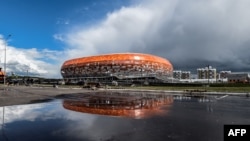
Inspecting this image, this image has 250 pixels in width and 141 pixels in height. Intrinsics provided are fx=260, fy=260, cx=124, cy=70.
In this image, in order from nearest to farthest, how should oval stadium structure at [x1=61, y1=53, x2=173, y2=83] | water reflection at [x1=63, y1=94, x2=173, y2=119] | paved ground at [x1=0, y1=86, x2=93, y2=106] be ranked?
1. water reflection at [x1=63, y1=94, x2=173, y2=119]
2. paved ground at [x1=0, y1=86, x2=93, y2=106]
3. oval stadium structure at [x1=61, y1=53, x2=173, y2=83]

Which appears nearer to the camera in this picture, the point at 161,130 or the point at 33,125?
the point at 161,130

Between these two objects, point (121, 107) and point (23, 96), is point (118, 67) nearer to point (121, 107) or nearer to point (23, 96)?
point (23, 96)

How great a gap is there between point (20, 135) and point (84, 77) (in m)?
148

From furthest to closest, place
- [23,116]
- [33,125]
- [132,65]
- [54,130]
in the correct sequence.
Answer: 1. [132,65]
2. [23,116]
3. [33,125]
4. [54,130]

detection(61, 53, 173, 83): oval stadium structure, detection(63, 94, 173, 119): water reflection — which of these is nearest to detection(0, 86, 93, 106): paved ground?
detection(63, 94, 173, 119): water reflection

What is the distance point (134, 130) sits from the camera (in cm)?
1220

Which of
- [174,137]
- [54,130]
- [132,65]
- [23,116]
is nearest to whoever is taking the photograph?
[174,137]

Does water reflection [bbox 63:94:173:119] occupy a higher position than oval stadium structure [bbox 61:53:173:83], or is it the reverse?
oval stadium structure [bbox 61:53:173:83]

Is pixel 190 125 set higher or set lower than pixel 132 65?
lower

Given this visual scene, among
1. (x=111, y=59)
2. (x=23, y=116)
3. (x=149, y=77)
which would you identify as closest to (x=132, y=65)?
(x=111, y=59)

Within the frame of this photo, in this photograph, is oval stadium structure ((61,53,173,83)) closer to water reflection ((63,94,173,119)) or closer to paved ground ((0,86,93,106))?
paved ground ((0,86,93,106))

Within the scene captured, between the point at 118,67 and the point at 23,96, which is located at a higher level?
the point at 118,67

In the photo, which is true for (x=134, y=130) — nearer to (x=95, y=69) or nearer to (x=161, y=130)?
(x=161, y=130)

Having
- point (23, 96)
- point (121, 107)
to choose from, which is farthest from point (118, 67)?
point (121, 107)
